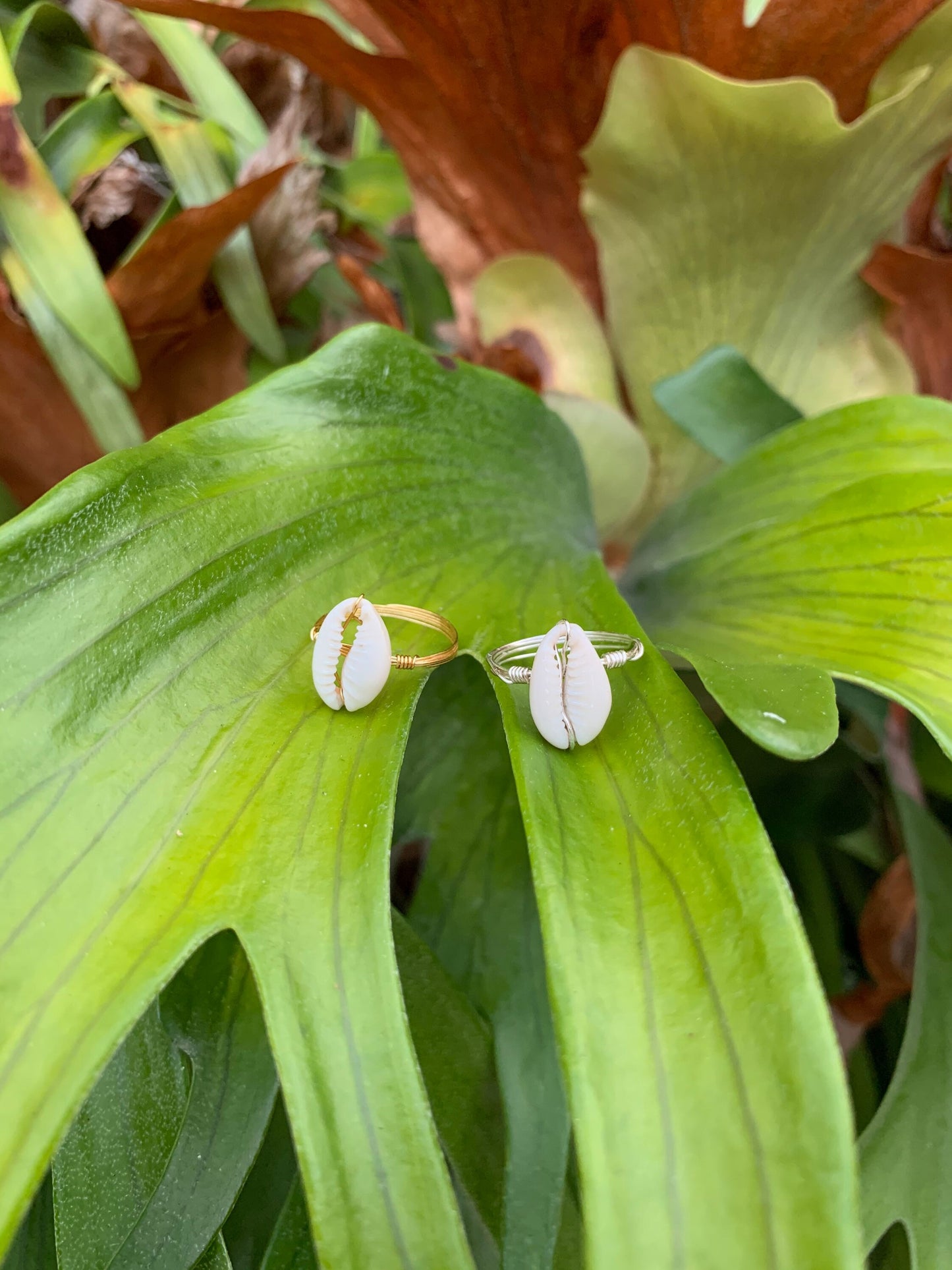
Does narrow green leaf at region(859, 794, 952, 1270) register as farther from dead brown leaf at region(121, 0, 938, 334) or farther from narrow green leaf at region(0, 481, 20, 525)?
narrow green leaf at region(0, 481, 20, 525)

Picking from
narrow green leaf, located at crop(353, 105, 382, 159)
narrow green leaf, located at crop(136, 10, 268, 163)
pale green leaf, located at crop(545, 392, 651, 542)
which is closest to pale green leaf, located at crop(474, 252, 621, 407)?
pale green leaf, located at crop(545, 392, 651, 542)

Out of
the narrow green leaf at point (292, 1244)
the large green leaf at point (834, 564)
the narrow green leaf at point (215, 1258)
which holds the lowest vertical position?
the narrow green leaf at point (292, 1244)

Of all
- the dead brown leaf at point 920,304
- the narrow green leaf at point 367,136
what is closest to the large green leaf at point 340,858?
the dead brown leaf at point 920,304

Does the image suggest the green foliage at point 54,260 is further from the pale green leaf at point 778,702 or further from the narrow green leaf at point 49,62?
the pale green leaf at point 778,702

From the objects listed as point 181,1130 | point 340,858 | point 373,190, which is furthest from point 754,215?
point 181,1130

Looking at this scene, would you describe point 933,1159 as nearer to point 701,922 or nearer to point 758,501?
point 701,922

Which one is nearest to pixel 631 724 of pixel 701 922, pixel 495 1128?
pixel 701 922
